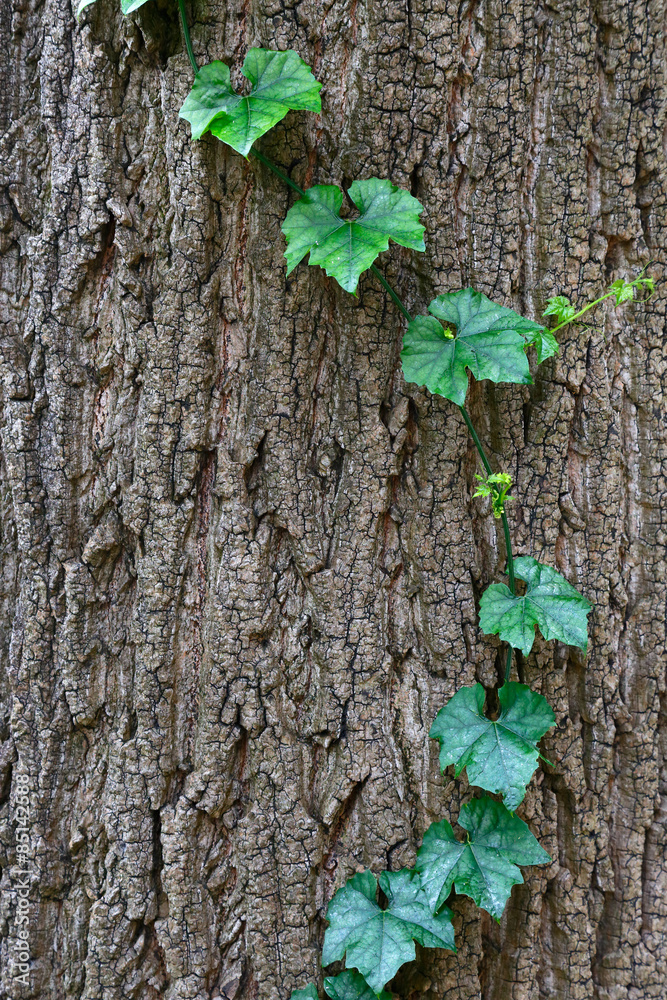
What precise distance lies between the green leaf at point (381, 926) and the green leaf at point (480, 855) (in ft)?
0.14

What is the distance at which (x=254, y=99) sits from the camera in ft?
3.78

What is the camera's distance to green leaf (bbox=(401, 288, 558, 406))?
3.94 feet

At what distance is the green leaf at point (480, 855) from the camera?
121 centimetres

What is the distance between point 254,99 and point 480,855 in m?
1.54

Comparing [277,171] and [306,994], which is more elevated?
[277,171]

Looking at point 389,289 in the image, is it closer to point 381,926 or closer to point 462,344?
point 462,344

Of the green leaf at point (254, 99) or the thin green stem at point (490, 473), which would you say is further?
the thin green stem at point (490, 473)

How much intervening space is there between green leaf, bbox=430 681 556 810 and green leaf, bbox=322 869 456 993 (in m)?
0.26

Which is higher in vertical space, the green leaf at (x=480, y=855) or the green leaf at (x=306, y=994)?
the green leaf at (x=480, y=855)

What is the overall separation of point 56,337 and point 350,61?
0.84 metres

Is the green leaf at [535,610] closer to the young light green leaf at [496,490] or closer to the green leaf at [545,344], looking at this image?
the young light green leaf at [496,490]

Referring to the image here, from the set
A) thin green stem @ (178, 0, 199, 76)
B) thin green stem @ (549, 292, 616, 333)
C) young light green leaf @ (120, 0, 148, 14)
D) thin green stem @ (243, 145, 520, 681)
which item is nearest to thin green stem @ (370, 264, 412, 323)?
thin green stem @ (243, 145, 520, 681)

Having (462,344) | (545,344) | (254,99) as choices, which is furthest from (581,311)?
(254,99)

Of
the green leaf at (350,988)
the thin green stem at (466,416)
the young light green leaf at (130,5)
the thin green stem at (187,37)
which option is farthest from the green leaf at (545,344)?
the green leaf at (350,988)
